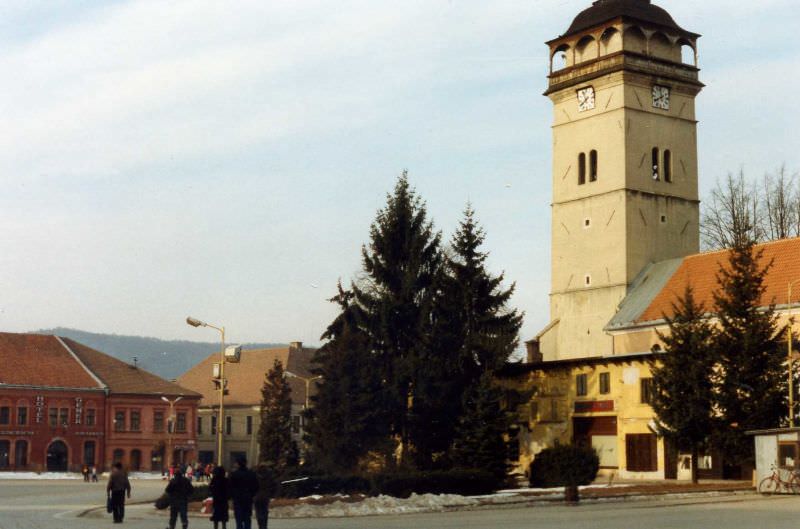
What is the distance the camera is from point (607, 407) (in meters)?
52.9

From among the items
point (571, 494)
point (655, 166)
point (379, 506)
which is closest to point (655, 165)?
point (655, 166)

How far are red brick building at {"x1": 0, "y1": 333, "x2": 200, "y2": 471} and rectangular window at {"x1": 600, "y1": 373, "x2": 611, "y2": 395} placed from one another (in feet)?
151

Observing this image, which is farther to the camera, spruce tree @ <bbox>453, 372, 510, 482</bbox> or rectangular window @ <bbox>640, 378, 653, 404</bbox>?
rectangular window @ <bbox>640, 378, 653, 404</bbox>

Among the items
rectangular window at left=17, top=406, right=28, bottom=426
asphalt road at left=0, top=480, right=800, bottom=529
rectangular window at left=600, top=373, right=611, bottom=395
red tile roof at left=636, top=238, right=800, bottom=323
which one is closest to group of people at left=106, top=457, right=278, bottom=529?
asphalt road at left=0, top=480, right=800, bottom=529

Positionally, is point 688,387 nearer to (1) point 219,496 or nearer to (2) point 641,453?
(2) point 641,453

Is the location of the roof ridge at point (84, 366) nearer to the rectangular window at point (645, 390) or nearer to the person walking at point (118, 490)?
the rectangular window at point (645, 390)

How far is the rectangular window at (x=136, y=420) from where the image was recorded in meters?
96.1

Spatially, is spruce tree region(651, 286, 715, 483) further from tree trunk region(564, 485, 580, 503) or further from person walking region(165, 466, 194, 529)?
person walking region(165, 466, 194, 529)

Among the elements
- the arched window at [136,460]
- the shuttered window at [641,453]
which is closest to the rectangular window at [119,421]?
the arched window at [136,460]

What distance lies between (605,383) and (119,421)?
52849 millimetres

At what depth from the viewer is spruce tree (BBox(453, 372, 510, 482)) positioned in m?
44.0

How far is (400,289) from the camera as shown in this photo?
1929 inches

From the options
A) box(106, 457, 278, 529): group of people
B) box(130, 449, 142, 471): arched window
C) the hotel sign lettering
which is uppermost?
the hotel sign lettering

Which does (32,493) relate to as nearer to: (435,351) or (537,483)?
(435,351)
